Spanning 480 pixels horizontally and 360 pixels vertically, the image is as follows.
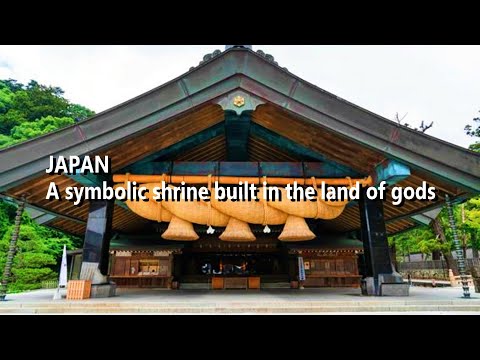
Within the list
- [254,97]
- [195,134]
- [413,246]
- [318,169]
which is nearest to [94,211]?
[195,134]

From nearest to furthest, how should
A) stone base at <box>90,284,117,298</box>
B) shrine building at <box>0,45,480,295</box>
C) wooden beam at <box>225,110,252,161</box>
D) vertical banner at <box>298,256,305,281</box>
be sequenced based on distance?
shrine building at <box>0,45,480,295</box> < stone base at <box>90,284,117,298</box> < wooden beam at <box>225,110,252,161</box> < vertical banner at <box>298,256,305,281</box>

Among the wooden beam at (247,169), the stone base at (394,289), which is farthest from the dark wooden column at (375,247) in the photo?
the wooden beam at (247,169)

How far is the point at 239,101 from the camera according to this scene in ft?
25.7

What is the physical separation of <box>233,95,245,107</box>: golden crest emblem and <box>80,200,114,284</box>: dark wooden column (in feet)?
15.2

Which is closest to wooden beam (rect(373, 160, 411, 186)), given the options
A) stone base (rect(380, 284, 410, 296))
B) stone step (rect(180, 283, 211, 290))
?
stone base (rect(380, 284, 410, 296))

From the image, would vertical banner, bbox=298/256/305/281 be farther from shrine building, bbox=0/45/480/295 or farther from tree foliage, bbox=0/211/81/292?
tree foliage, bbox=0/211/81/292

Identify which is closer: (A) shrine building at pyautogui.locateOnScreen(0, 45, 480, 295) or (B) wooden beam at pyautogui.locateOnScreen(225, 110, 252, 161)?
(A) shrine building at pyautogui.locateOnScreen(0, 45, 480, 295)

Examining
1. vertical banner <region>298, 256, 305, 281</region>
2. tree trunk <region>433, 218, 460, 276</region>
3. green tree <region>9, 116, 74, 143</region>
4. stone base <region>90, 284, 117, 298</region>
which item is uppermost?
green tree <region>9, 116, 74, 143</region>

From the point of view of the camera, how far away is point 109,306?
6531 millimetres

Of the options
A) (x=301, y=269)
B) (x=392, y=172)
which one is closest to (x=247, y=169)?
(x=392, y=172)

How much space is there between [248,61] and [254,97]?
33.8 inches

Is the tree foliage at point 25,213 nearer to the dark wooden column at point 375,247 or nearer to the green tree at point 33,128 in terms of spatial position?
the green tree at point 33,128

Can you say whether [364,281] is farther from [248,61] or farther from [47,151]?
[47,151]

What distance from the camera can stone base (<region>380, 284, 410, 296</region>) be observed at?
8359mm
